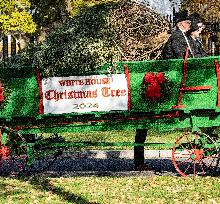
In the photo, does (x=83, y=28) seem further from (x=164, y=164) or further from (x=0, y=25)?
(x=0, y=25)

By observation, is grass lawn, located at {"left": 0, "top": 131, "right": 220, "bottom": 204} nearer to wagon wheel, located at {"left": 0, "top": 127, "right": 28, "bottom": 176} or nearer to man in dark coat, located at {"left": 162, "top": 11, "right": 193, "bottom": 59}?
wagon wheel, located at {"left": 0, "top": 127, "right": 28, "bottom": 176}

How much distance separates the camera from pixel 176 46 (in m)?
8.45

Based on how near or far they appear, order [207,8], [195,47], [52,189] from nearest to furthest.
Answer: [52,189] < [195,47] < [207,8]

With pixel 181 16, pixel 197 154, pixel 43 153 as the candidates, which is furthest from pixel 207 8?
pixel 43 153

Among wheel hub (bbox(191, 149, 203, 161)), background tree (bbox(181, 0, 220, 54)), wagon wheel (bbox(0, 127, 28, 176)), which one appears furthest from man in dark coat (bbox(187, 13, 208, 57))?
background tree (bbox(181, 0, 220, 54))

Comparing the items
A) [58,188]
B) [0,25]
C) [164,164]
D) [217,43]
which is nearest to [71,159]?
[164,164]

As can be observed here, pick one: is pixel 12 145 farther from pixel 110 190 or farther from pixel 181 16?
pixel 181 16

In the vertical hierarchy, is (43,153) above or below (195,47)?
below

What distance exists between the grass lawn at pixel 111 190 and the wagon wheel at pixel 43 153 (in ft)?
Answer: 1.57

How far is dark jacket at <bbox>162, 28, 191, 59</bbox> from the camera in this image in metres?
8.46

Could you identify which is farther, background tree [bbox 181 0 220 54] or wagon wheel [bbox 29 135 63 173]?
background tree [bbox 181 0 220 54]

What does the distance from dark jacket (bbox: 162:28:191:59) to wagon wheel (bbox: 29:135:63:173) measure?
2739 millimetres

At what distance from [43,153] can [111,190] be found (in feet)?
5.60

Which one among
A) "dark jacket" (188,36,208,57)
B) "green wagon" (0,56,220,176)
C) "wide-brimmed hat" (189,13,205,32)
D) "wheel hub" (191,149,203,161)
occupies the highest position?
"wide-brimmed hat" (189,13,205,32)
